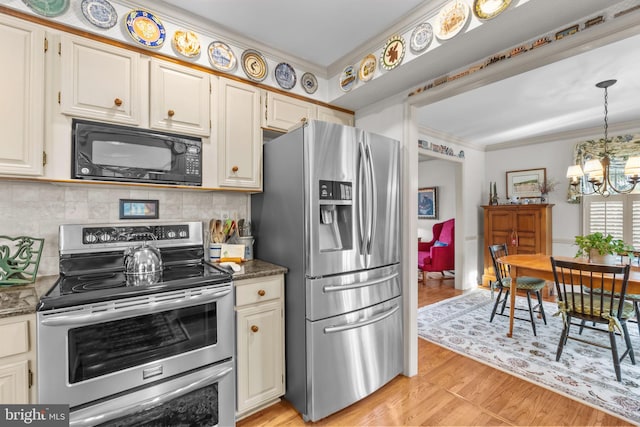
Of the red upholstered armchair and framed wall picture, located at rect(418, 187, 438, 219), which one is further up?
framed wall picture, located at rect(418, 187, 438, 219)

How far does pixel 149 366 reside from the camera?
144 centimetres

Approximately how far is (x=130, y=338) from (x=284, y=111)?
1.79 metres

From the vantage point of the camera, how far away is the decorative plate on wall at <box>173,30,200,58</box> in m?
1.89

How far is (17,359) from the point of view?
121cm

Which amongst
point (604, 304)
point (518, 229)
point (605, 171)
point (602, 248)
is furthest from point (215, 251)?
point (518, 229)

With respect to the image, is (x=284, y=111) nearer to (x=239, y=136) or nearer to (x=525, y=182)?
(x=239, y=136)

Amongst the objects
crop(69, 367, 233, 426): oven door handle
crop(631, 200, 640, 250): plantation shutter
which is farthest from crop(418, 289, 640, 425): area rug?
crop(69, 367, 233, 426): oven door handle

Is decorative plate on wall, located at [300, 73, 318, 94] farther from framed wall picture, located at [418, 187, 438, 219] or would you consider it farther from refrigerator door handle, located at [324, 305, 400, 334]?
framed wall picture, located at [418, 187, 438, 219]

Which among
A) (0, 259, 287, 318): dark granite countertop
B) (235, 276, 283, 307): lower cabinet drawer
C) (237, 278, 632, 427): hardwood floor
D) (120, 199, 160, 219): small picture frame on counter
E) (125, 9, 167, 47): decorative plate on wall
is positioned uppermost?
(125, 9, 167, 47): decorative plate on wall

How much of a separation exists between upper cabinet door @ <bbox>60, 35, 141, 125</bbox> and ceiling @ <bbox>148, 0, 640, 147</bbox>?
0.51m

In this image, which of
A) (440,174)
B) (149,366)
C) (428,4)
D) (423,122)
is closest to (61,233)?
(149,366)

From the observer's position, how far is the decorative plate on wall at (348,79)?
7.63ft

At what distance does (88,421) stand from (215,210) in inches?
54.2

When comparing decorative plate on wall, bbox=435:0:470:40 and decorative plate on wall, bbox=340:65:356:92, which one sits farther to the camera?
decorative plate on wall, bbox=340:65:356:92
